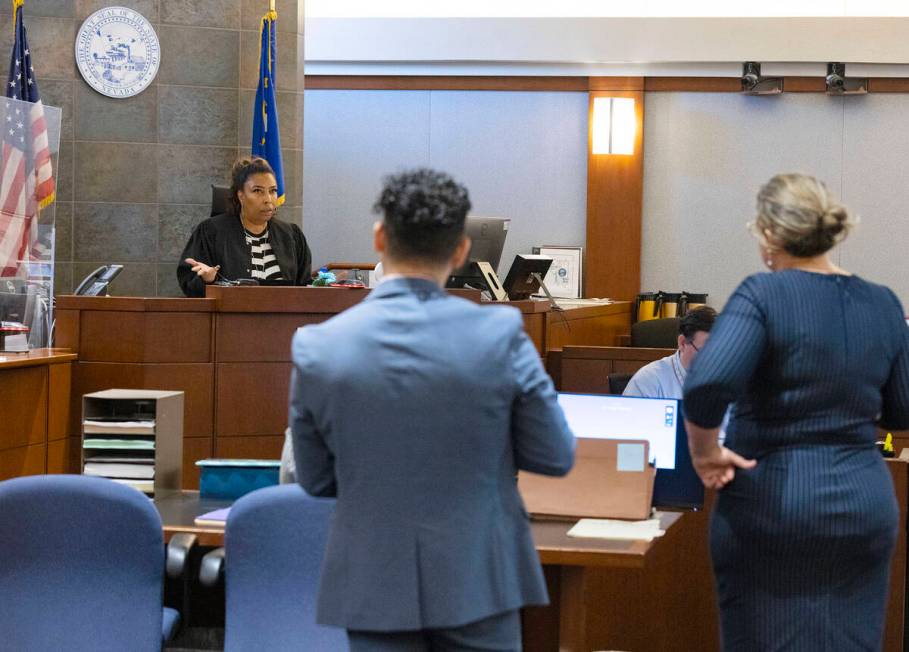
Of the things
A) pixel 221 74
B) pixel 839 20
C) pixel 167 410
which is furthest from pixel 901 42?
pixel 167 410

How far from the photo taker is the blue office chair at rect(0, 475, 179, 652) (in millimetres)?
2924

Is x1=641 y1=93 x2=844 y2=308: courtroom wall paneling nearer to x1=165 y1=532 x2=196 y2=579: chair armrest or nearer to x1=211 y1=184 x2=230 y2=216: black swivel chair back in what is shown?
x1=211 y1=184 x2=230 y2=216: black swivel chair back

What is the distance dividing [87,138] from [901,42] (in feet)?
20.6

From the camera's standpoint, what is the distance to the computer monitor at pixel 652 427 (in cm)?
336

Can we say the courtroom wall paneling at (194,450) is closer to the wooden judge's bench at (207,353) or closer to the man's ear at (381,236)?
the wooden judge's bench at (207,353)

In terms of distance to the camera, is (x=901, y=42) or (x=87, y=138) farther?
(x=901, y=42)

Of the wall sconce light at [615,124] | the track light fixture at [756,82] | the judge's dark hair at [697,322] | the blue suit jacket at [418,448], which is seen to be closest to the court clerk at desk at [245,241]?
the judge's dark hair at [697,322]

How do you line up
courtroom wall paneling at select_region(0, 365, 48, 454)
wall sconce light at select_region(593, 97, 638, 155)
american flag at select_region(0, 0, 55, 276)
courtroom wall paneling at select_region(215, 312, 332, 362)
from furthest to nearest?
wall sconce light at select_region(593, 97, 638, 155) → american flag at select_region(0, 0, 55, 276) → courtroom wall paneling at select_region(215, 312, 332, 362) → courtroom wall paneling at select_region(0, 365, 48, 454)

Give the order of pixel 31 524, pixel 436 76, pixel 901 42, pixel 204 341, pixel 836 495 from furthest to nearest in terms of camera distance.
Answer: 1. pixel 436 76
2. pixel 901 42
3. pixel 204 341
4. pixel 31 524
5. pixel 836 495

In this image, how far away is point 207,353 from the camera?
5.74 m

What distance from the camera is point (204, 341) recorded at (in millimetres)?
5727

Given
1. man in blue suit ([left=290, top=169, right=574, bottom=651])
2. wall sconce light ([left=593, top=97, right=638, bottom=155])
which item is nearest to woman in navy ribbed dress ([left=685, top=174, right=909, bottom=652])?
man in blue suit ([left=290, top=169, right=574, bottom=651])

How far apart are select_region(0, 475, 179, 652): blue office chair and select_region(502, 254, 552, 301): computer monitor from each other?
15.0 ft

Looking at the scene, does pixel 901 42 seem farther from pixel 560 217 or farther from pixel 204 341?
pixel 204 341
